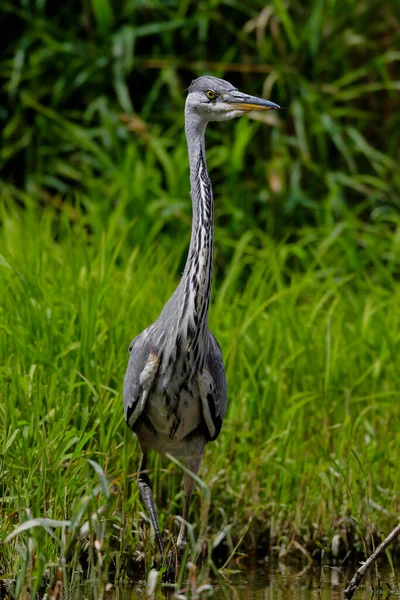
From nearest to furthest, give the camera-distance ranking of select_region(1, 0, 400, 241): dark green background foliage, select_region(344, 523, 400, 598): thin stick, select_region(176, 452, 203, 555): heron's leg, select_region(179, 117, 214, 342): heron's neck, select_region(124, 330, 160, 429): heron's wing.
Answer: select_region(344, 523, 400, 598): thin stick, select_region(179, 117, 214, 342): heron's neck, select_region(124, 330, 160, 429): heron's wing, select_region(176, 452, 203, 555): heron's leg, select_region(1, 0, 400, 241): dark green background foliage

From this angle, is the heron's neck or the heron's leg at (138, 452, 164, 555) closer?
the heron's neck

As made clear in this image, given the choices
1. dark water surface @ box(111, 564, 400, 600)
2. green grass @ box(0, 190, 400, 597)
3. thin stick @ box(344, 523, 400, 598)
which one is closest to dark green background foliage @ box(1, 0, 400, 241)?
green grass @ box(0, 190, 400, 597)

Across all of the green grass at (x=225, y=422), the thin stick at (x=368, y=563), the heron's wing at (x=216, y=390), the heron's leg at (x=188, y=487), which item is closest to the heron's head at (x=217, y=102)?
the heron's wing at (x=216, y=390)

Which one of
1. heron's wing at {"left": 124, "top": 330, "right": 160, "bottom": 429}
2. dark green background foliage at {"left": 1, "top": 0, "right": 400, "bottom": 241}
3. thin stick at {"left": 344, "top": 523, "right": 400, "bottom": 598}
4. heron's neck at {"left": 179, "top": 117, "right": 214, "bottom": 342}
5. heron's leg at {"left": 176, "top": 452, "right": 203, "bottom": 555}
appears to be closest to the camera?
thin stick at {"left": 344, "top": 523, "right": 400, "bottom": 598}

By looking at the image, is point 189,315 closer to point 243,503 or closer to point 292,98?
point 243,503

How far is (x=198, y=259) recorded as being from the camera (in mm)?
4035

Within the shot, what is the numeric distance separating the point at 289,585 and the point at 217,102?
2.01m

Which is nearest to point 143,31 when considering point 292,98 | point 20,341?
point 292,98

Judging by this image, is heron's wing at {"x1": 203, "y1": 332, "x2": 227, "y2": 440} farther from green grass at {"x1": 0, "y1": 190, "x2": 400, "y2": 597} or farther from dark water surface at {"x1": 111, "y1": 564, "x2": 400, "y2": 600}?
dark water surface at {"x1": 111, "y1": 564, "x2": 400, "y2": 600}

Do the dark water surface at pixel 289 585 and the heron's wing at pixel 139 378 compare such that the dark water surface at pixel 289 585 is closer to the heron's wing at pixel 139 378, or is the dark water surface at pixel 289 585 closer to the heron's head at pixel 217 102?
the heron's wing at pixel 139 378

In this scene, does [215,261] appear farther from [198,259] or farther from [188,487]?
[198,259]

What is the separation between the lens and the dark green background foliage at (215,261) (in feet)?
14.3

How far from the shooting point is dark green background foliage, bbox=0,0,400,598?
14.3 feet

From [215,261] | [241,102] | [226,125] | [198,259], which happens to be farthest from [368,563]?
[226,125]
